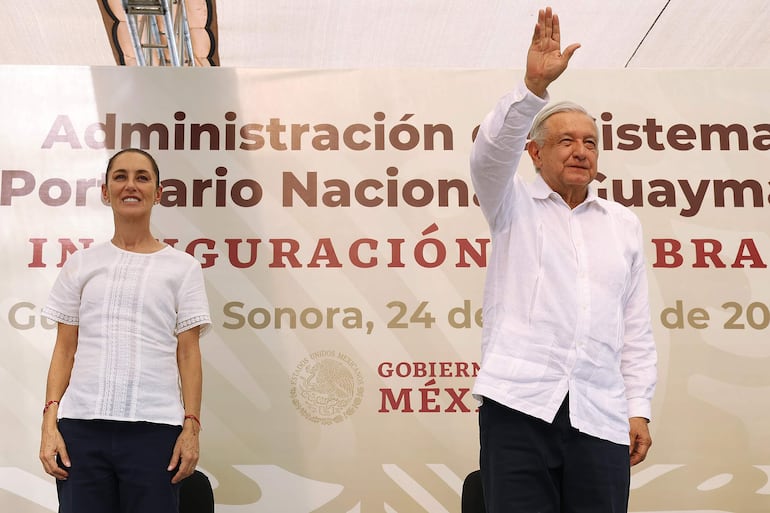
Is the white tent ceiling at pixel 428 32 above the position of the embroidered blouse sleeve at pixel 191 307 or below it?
above

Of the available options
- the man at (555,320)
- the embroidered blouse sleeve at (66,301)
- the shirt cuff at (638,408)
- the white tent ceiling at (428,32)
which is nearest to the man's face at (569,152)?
the man at (555,320)

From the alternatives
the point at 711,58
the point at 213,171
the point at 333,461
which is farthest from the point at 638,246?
the point at 711,58

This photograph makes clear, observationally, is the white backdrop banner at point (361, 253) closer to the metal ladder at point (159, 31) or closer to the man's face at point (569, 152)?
the metal ladder at point (159, 31)

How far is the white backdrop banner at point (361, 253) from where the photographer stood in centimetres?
326

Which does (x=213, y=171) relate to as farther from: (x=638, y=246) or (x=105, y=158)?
(x=638, y=246)

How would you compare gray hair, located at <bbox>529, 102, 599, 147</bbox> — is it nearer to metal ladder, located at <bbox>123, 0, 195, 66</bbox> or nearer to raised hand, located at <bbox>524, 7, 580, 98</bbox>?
raised hand, located at <bbox>524, 7, 580, 98</bbox>

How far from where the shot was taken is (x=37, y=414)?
128 inches

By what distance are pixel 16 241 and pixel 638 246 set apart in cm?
239

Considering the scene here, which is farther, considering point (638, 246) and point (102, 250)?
point (102, 250)

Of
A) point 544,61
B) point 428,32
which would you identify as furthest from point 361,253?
point 544,61

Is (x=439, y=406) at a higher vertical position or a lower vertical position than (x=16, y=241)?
lower

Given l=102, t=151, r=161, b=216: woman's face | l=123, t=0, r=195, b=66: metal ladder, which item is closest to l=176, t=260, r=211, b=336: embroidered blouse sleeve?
l=102, t=151, r=161, b=216: woman's face

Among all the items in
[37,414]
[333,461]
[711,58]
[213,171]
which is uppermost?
[711,58]

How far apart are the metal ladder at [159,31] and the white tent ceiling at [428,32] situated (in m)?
0.19
